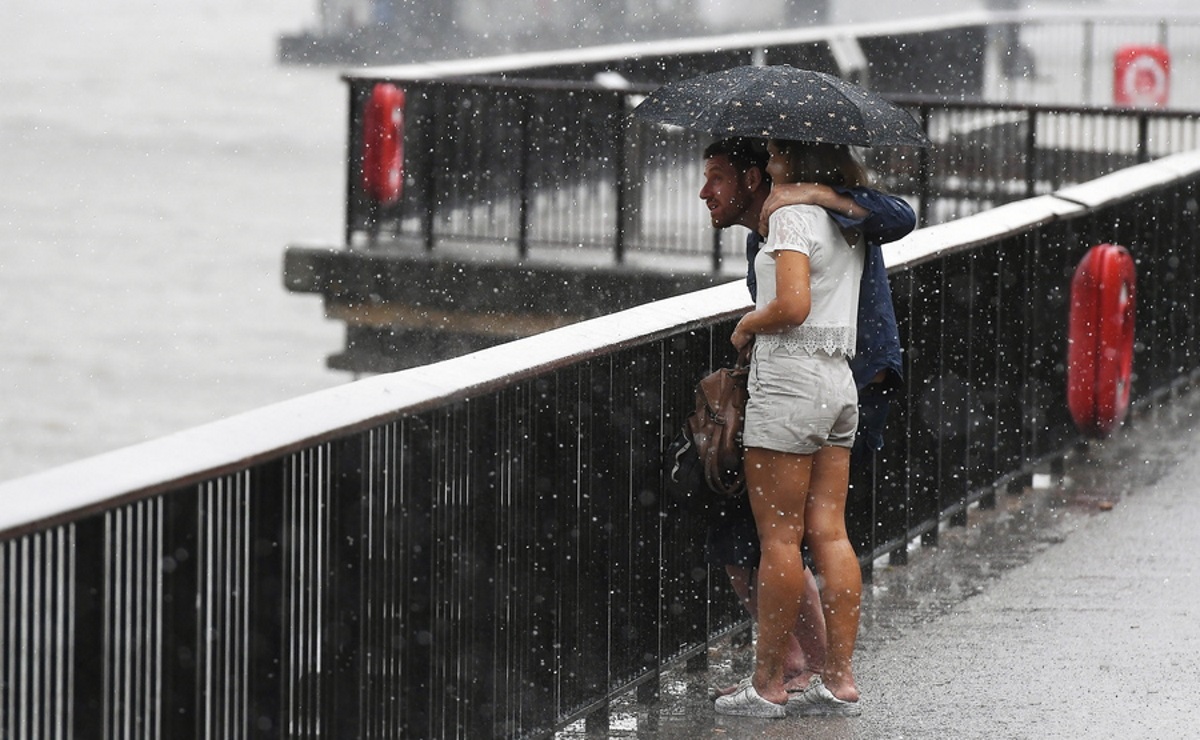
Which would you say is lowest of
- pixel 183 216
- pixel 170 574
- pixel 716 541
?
pixel 183 216

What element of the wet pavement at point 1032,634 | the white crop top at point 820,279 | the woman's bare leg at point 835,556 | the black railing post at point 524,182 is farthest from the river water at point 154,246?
the white crop top at point 820,279

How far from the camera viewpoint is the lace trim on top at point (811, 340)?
6.42 meters

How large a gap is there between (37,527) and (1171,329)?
→ 936 cm

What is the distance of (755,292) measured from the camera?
6637 mm

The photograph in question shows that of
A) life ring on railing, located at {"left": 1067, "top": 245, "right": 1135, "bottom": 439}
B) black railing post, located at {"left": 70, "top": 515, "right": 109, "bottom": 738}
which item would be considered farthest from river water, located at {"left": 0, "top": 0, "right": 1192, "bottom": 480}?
black railing post, located at {"left": 70, "top": 515, "right": 109, "bottom": 738}

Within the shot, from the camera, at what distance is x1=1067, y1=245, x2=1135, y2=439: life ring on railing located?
420 inches

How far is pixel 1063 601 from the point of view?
28.0ft

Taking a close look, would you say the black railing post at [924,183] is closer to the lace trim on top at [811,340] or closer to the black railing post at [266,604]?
the lace trim on top at [811,340]

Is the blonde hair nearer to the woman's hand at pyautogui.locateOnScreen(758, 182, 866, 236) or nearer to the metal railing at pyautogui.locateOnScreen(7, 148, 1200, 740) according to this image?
the woman's hand at pyautogui.locateOnScreen(758, 182, 866, 236)

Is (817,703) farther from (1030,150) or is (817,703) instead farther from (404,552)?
(1030,150)

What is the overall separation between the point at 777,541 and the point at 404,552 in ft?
4.58

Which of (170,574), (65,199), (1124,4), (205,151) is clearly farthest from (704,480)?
(1124,4)

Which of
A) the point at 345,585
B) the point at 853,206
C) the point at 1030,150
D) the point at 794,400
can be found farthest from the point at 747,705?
the point at 1030,150

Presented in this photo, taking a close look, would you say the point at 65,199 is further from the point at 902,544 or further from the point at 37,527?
the point at 37,527
